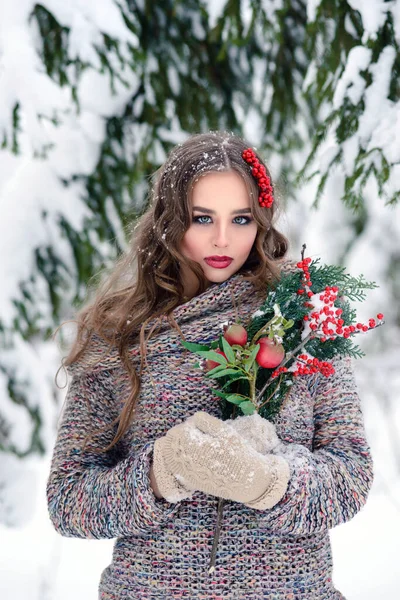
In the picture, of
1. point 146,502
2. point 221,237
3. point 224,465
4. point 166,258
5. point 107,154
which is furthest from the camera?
point 107,154

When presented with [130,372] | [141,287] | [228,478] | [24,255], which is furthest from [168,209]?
[24,255]

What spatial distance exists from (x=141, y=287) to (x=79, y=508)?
20.6 inches

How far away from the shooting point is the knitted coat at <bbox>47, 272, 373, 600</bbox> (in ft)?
4.52

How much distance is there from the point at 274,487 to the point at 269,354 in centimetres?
24

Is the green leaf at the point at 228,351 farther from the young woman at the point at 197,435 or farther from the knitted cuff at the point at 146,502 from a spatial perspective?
the knitted cuff at the point at 146,502

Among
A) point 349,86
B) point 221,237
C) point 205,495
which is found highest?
point 349,86

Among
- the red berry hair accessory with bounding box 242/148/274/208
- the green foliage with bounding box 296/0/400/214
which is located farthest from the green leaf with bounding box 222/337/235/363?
the green foliage with bounding box 296/0/400/214

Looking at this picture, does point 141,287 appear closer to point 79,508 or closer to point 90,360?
point 90,360

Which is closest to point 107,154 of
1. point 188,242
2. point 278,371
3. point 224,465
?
point 188,242

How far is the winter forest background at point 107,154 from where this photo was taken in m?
2.40

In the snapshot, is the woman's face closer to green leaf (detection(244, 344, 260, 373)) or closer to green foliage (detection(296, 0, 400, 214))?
green leaf (detection(244, 344, 260, 373))

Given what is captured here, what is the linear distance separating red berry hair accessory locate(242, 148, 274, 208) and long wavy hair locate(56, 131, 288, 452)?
0.04 feet

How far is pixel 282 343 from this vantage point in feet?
4.70

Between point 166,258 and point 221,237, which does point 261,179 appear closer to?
point 221,237
